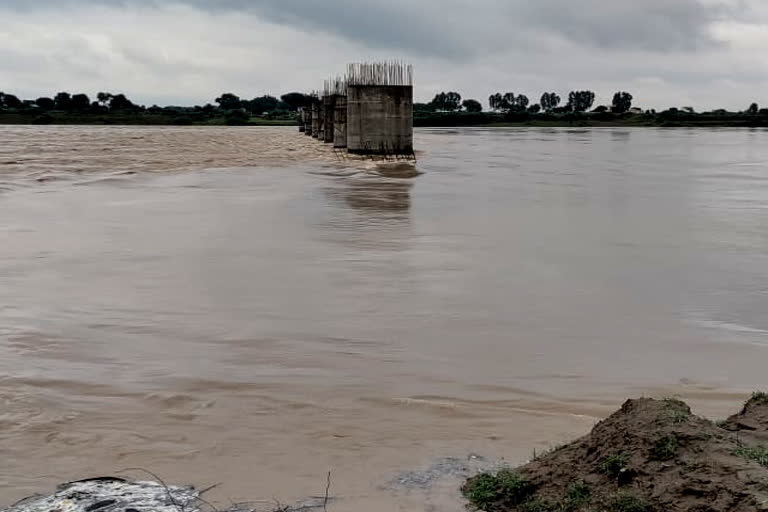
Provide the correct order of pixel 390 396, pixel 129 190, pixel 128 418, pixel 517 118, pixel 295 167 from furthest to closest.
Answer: pixel 517 118, pixel 295 167, pixel 129 190, pixel 390 396, pixel 128 418

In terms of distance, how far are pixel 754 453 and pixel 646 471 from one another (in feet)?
1.87

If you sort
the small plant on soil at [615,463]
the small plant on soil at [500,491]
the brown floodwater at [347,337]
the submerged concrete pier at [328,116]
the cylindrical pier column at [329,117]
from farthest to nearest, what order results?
the cylindrical pier column at [329,117] < the submerged concrete pier at [328,116] < the brown floodwater at [347,337] < the small plant on soil at [500,491] < the small plant on soil at [615,463]

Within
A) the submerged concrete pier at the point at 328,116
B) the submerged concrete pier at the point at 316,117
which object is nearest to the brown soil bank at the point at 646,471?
the submerged concrete pier at the point at 328,116

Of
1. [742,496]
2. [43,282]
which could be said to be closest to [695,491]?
[742,496]

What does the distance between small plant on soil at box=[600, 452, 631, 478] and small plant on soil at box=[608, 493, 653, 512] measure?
0.22m

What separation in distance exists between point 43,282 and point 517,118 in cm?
12723

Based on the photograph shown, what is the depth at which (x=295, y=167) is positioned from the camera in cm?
2994

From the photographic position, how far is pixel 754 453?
3.85 m

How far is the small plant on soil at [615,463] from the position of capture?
3.89 meters

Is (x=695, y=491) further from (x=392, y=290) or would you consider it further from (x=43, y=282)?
(x=43, y=282)

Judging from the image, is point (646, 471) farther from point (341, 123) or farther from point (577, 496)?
point (341, 123)

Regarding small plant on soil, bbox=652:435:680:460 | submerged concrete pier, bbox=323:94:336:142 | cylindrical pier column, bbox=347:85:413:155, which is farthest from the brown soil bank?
submerged concrete pier, bbox=323:94:336:142

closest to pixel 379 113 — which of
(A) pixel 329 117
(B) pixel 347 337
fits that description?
(A) pixel 329 117

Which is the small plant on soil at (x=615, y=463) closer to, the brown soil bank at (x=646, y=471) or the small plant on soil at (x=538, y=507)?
the brown soil bank at (x=646, y=471)
